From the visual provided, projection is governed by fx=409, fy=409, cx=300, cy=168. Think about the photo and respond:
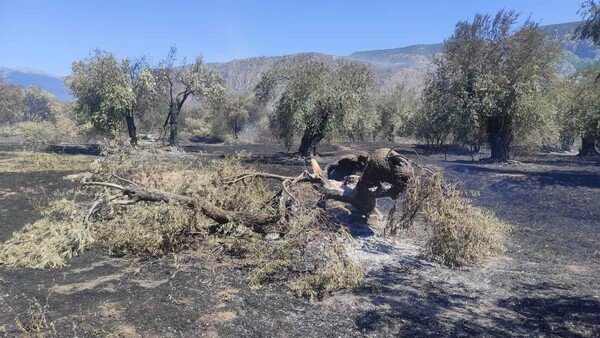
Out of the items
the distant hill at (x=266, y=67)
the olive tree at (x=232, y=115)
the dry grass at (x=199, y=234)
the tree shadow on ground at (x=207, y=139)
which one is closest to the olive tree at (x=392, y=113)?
the olive tree at (x=232, y=115)

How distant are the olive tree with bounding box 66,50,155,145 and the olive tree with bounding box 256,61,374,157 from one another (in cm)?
1099

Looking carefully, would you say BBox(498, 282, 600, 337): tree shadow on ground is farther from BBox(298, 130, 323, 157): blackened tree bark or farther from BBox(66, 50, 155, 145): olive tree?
BBox(66, 50, 155, 145): olive tree

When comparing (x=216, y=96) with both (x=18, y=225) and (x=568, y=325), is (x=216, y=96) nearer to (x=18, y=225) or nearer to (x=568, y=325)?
(x=18, y=225)

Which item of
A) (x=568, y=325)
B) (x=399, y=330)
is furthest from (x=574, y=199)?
(x=399, y=330)

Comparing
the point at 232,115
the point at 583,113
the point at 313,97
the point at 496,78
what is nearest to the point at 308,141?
the point at 313,97

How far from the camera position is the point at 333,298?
662 centimetres

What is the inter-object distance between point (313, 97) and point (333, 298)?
2028cm

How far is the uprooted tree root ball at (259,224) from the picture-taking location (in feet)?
25.0

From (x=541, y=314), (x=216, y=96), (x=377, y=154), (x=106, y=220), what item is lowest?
(x=541, y=314)

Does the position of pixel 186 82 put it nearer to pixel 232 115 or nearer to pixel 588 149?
pixel 232 115

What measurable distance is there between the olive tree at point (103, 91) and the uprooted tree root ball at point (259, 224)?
2296 centimetres

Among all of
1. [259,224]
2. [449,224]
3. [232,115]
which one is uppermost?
[232,115]

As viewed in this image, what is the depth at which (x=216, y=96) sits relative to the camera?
118 feet

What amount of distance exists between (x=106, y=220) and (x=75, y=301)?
3.43 meters
